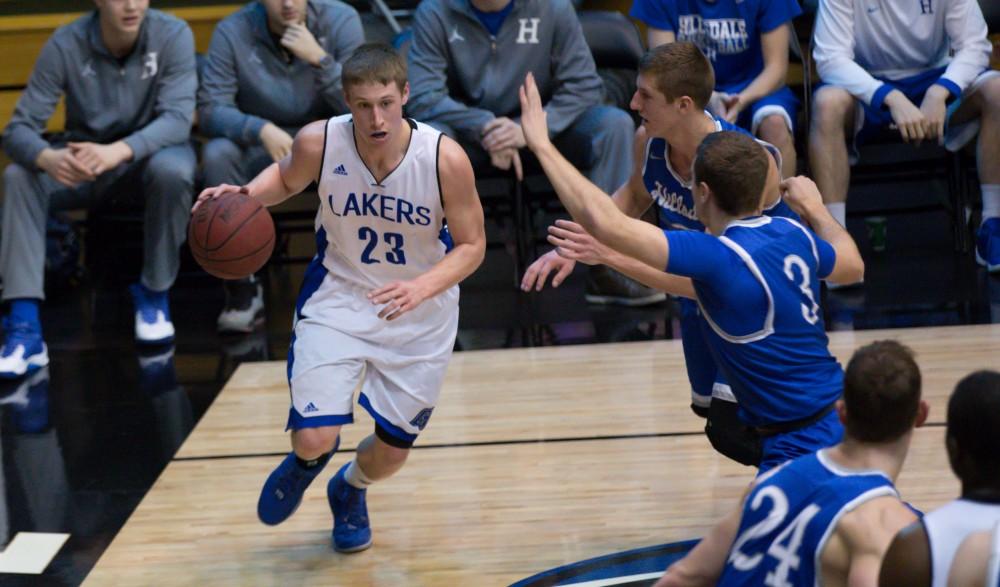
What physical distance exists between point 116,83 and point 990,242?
424 cm

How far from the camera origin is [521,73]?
21.3ft

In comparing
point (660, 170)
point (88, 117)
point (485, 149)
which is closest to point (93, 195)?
point (88, 117)

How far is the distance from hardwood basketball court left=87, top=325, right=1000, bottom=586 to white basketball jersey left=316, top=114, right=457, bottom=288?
2.73 feet

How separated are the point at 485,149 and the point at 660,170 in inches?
98.6

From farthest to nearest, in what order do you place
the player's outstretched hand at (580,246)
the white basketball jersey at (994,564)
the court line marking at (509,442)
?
1. the court line marking at (509,442)
2. the player's outstretched hand at (580,246)
3. the white basketball jersey at (994,564)

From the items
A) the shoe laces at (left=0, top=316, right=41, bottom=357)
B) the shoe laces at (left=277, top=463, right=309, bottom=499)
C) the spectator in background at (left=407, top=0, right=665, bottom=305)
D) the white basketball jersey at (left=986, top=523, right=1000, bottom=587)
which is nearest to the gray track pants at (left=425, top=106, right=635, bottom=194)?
the spectator in background at (left=407, top=0, right=665, bottom=305)

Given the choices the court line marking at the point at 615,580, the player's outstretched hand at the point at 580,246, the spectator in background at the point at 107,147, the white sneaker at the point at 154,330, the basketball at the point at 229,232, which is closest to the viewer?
the player's outstretched hand at the point at 580,246

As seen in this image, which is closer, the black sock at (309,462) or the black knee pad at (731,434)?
the black knee pad at (731,434)

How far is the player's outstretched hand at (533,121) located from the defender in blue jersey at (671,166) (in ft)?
0.89

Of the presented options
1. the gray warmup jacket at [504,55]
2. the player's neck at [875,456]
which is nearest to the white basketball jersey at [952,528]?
the player's neck at [875,456]

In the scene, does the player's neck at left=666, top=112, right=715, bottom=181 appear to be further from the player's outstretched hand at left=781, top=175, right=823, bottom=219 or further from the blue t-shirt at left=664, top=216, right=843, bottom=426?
the blue t-shirt at left=664, top=216, right=843, bottom=426

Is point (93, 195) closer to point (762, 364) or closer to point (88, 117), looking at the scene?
point (88, 117)

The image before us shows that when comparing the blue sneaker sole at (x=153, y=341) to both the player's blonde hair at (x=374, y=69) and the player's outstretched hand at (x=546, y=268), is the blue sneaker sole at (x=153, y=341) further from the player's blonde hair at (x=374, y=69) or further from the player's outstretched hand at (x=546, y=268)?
the player's outstretched hand at (x=546, y=268)

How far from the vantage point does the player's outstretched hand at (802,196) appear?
334 cm
